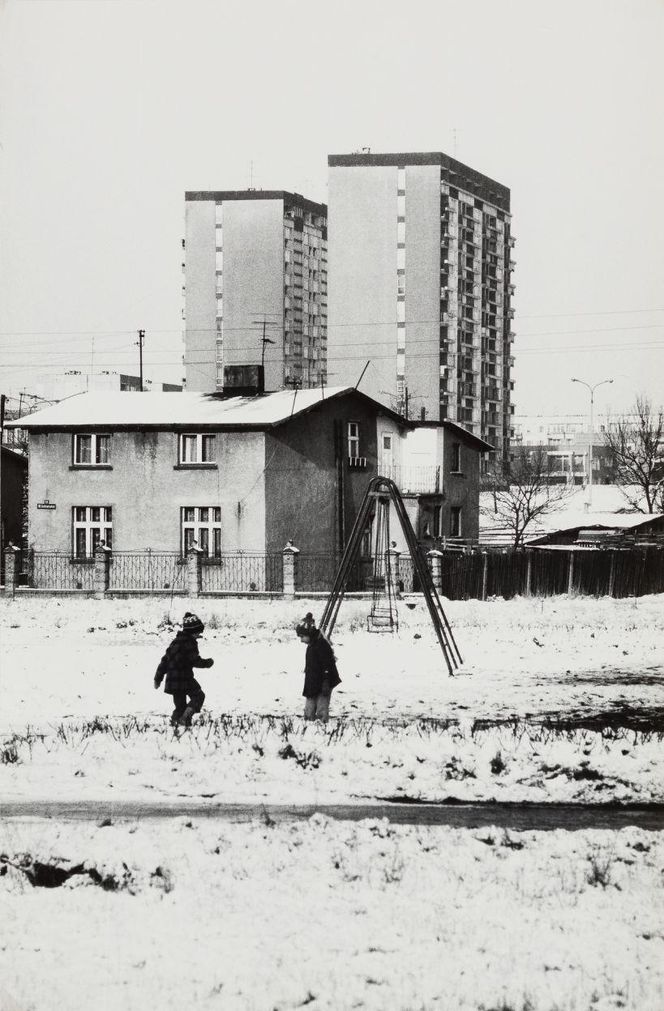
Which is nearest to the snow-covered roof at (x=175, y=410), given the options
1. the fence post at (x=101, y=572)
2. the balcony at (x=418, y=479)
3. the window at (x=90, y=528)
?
the window at (x=90, y=528)

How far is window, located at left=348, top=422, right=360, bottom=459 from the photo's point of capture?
79.2 ft

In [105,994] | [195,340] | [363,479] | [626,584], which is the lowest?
[105,994]

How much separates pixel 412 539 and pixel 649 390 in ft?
17.6

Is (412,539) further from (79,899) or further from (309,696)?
(79,899)

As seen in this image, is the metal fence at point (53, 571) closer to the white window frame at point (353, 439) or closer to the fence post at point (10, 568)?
the fence post at point (10, 568)

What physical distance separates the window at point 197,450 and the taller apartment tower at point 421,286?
3097 centimetres

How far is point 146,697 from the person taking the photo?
1334 centimetres

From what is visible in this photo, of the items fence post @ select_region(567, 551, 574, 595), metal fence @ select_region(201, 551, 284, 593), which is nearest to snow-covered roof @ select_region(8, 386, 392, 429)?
metal fence @ select_region(201, 551, 284, 593)

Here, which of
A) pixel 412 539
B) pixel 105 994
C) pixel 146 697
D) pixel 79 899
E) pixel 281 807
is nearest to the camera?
pixel 105 994

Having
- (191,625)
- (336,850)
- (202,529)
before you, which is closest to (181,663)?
(191,625)

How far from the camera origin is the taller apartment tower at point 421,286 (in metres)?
65.5

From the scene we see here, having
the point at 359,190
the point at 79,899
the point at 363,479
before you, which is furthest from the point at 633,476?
the point at 359,190

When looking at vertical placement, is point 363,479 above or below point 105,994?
above

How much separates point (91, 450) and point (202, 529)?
11.9ft
